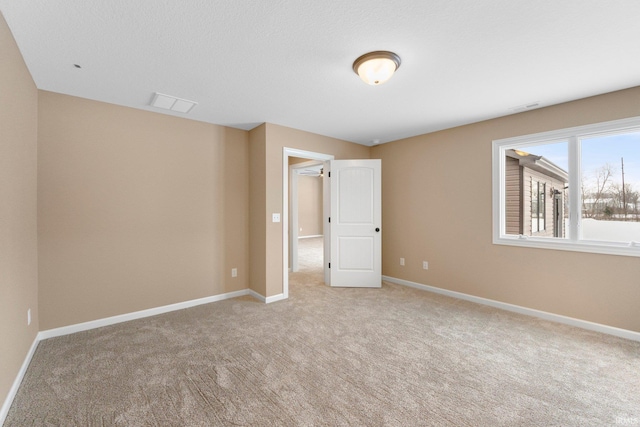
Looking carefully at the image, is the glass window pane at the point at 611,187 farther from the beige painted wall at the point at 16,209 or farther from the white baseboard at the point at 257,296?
the beige painted wall at the point at 16,209

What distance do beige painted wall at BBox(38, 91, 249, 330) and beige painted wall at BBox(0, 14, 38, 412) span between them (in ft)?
0.58

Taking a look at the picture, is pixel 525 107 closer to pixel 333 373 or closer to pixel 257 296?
pixel 333 373

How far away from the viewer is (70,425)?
1.66 m

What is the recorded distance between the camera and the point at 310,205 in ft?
36.4

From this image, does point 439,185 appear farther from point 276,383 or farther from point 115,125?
point 115,125

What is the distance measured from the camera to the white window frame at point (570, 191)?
2.84m

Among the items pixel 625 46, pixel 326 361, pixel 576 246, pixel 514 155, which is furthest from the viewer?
pixel 514 155

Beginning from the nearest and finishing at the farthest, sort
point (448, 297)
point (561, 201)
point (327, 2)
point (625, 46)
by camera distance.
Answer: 1. point (327, 2)
2. point (625, 46)
3. point (561, 201)
4. point (448, 297)

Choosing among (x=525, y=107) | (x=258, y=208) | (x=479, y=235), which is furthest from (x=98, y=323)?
(x=525, y=107)

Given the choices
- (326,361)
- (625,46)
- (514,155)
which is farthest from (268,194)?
(625,46)

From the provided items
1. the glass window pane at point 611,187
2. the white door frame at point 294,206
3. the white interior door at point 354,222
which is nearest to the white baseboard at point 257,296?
the white interior door at point 354,222

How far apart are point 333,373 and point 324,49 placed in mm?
2535

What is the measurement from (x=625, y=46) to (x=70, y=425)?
15.0 feet

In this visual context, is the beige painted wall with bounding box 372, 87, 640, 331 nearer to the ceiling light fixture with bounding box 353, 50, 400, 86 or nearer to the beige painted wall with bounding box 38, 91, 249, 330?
the ceiling light fixture with bounding box 353, 50, 400, 86
